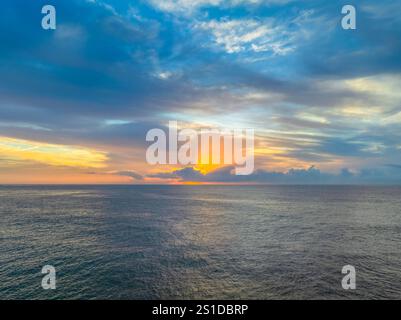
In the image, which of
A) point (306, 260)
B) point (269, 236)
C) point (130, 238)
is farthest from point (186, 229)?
point (306, 260)

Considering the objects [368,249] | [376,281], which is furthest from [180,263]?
[368,249]

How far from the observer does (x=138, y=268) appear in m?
47.7

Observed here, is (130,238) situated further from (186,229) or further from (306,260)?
(306,260)

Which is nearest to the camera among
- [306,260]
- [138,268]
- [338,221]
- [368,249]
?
[138,268]

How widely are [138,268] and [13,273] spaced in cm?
2127

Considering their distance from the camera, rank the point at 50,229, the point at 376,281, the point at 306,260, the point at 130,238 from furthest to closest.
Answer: the point at 50,229
the point at 130,238
the point at 306,260
the point at 376,281

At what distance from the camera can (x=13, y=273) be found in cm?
4484

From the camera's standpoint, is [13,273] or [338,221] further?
[338,221]

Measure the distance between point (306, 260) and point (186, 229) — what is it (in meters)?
39.2

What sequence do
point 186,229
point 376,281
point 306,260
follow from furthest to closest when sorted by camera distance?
1. point 186,229
2. point 306,260
3. point 376,281
